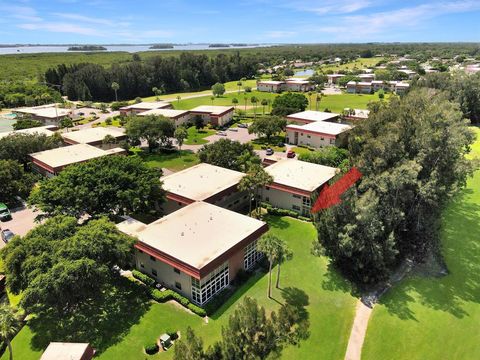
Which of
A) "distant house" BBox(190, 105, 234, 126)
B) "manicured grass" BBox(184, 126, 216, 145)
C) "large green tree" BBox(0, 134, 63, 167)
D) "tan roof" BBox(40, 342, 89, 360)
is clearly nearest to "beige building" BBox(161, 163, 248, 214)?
"tan roof" BBox(40, 342, 89, 360)

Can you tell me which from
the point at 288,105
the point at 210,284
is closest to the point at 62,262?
the point at 210,284

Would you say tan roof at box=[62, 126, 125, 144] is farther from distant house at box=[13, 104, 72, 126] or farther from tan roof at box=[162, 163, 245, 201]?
tan roof at box=[162, 163, 245, 201]

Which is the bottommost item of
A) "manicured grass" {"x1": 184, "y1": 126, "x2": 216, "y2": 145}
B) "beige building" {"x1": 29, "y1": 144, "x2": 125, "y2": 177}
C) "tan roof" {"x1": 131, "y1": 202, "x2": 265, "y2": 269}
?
"manicured grass" {"x1": 184, "y1": 126, "x2": 216, "y2": 145}

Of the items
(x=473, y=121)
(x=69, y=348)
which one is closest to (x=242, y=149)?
(x=69, y=348)

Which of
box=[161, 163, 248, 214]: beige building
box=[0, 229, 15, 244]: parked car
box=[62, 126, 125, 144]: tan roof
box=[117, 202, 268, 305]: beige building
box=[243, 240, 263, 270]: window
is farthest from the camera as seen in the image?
box=[62, 126, 125, 144]: tan roof

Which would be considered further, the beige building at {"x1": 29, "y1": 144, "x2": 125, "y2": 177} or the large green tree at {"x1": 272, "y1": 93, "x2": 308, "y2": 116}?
the large green tree at {"x1": 272, "y1": 93, "x2": 308, "y2": 116}

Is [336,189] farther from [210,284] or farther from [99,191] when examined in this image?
[99,191]

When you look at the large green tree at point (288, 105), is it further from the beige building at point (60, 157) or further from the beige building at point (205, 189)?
the beige building at point (205, 189)
